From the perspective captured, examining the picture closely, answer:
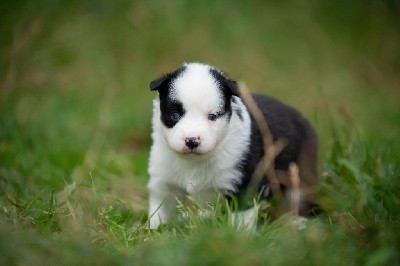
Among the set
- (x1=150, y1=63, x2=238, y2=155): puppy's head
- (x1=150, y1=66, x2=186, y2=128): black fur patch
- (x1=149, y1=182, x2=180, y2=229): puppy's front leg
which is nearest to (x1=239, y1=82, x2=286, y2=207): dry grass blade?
(x1=150, y1=63, x2=238, y2=155): puppy's head

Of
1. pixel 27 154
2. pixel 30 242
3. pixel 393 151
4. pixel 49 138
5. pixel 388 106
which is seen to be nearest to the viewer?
pixel 30 242

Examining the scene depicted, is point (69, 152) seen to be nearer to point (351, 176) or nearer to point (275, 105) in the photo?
point (275, 105)

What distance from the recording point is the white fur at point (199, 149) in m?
3.73

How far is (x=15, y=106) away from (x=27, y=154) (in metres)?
1.13

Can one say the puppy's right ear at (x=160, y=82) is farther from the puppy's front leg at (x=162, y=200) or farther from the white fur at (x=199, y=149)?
the puppy's front leg at (x=162, y=200)

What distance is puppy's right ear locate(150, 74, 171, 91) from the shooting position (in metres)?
3.84

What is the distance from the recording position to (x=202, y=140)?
12.0 feet

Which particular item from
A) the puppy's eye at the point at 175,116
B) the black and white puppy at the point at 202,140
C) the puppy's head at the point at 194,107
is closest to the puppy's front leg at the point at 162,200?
the black and white puppy at the point at 202,140

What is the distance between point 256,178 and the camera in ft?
13.3

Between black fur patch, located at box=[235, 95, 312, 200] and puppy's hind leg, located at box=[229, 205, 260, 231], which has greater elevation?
black fur patch, located at box=[235, 95, 312, 200]

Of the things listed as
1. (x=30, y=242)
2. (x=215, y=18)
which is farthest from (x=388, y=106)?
(x=30, y=242)

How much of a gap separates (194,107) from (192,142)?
235mm

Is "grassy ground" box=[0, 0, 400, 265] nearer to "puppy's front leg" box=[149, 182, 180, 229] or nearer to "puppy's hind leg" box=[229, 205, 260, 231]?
"puppy's hind leg" box=[229, 205, 260, 231]

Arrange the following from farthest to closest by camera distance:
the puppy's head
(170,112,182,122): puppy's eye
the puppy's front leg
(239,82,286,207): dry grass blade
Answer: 1. the puppy's front leg
2. (239,82,286,207): dry grass blade
3. (170,112,182,122): puppy's eye
4. the puppy's head
